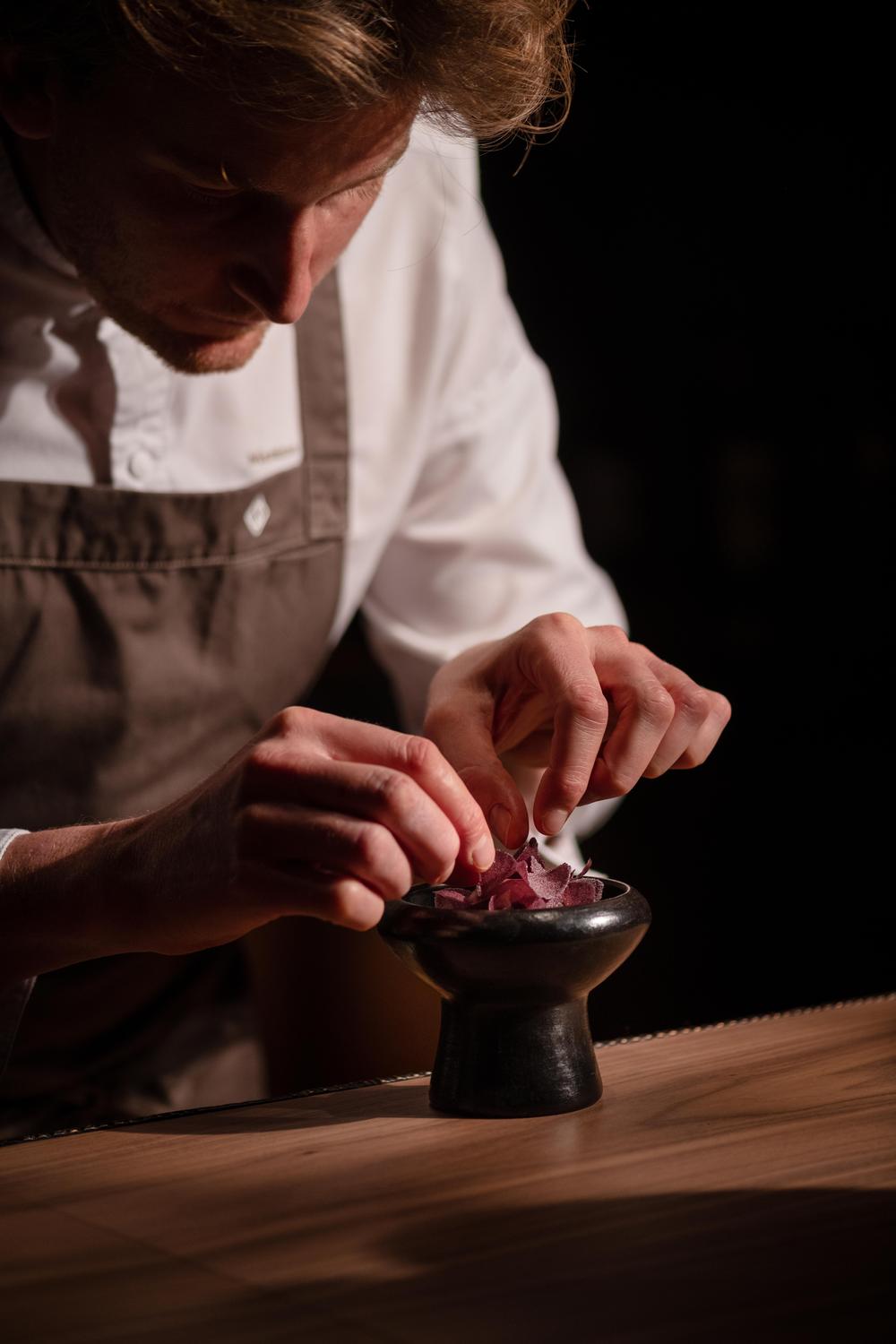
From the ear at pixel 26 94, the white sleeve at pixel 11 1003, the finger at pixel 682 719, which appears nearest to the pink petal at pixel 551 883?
the finger at pixel 682 719

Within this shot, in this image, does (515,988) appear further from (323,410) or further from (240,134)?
(323,410)

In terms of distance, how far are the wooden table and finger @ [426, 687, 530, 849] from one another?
0.68 feet

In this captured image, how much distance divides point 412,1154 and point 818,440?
8.77 ft

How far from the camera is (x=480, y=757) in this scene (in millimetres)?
1210

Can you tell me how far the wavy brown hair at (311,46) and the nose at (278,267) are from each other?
0.11m

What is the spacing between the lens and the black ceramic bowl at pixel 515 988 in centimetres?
92

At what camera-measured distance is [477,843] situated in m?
0.97

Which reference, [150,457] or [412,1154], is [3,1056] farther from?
[150,457]

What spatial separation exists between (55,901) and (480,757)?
0.37 meters

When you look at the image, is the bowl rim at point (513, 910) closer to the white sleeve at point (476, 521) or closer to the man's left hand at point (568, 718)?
the man's left hand at point (568, 718)

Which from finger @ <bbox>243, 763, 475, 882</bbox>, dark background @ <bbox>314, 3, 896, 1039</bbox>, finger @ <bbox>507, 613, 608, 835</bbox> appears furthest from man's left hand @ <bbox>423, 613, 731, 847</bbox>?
dark background @ <bbox>314, 3, 896, 1039</bbox>

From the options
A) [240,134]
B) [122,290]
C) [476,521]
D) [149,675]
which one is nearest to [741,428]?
[476,521]

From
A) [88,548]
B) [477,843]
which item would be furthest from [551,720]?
[88,548]

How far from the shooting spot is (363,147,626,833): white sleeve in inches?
68.9
